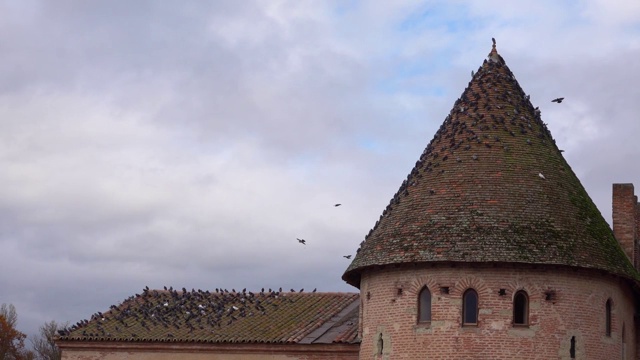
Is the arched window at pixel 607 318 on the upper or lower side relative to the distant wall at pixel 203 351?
upper

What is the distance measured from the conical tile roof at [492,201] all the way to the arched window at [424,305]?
0.93 m

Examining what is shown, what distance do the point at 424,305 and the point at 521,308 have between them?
238 cm

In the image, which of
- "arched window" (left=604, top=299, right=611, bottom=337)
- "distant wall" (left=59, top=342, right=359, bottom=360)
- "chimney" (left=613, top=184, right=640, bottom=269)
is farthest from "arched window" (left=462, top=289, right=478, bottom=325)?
"chimney" (left=613, top=184, right=640, bottom=269)

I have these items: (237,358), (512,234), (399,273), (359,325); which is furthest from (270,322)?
(512,234)

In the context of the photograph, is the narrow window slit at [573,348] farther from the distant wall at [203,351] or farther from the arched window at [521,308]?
the distant wall at [203,351]

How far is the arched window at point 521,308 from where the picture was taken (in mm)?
28125

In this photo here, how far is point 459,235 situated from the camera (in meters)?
28.5

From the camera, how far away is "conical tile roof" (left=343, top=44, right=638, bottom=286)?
28312mm

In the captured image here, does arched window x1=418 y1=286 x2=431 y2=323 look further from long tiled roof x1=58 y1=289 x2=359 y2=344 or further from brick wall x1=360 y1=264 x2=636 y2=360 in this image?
long tiled roof x1=58 y1=289 x2=359 y2=344

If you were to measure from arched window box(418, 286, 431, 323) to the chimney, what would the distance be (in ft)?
24.0

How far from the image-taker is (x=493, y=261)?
27.8 m

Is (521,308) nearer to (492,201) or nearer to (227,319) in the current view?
(492,201)

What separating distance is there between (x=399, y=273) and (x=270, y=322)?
7.01m

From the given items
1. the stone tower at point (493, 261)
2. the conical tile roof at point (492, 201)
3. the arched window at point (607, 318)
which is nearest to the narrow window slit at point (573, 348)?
the stone tower at point (493, 261)
